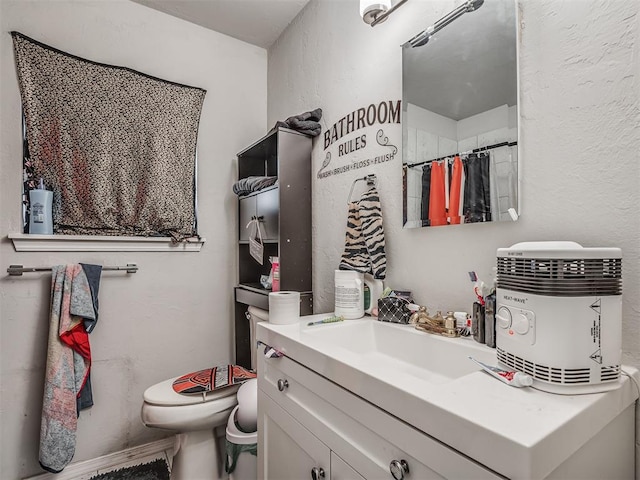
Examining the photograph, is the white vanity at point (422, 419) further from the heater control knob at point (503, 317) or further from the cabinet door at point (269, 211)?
the cabinet door at point (269, 211)

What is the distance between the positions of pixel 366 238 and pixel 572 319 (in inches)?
30.0

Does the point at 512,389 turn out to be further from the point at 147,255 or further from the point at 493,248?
the point at 147,255

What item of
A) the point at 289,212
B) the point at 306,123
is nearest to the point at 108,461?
the point at 289,212

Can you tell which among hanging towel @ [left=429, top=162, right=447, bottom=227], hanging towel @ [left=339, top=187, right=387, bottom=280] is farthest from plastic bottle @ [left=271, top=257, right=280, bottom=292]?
hanging towel @ [left=429, top=162, right=447, bottom=227]

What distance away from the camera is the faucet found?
94 centimetres

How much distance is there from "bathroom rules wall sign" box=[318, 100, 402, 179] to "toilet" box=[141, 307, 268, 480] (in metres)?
1.11

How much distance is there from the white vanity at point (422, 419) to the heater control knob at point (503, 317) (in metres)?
0.11

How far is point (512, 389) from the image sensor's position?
0.59 metres

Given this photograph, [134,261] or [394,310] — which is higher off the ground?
[134,261]

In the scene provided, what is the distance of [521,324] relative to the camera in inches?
24.5

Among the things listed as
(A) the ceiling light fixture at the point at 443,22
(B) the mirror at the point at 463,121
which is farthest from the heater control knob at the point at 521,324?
(A) the ceiling light fixture at the point at 443,22

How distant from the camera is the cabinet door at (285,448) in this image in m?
0.82

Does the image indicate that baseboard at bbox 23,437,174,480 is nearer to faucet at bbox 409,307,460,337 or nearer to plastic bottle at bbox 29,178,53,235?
plastic bottle at bbox 29,178,53,235

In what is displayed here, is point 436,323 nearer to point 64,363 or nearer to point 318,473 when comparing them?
point 318,473
